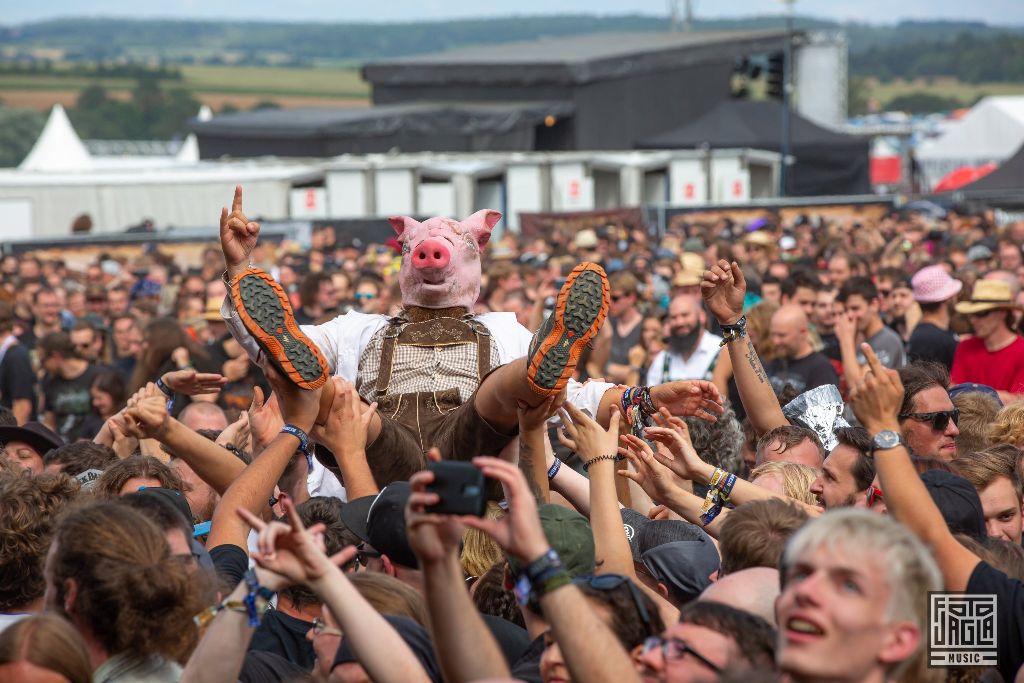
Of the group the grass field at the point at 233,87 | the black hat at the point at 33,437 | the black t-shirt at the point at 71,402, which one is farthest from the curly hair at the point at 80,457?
the grass field at the point at 233,87

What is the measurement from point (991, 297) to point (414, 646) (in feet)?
16.8

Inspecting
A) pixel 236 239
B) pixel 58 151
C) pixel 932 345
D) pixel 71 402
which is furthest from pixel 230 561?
pixel 58 151

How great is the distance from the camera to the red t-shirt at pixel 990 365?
723 cm

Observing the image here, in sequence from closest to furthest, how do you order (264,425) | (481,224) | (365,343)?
(264,425)
(365,343)
(481,224)

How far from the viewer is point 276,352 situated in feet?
14.6

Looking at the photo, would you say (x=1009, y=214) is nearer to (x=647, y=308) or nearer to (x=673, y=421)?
(x=647, y=308)

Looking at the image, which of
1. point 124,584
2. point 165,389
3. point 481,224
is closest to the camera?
point 124,584

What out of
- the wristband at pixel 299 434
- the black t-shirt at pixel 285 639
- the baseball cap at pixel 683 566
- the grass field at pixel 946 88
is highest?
the grass field at pixel 946 88

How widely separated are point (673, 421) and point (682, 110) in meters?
42.9

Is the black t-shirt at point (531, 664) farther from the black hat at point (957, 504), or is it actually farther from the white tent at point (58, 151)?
the white tent at point (58, 151)

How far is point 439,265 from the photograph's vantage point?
5.68m

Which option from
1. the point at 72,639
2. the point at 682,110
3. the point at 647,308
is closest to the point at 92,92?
the point at 682,110

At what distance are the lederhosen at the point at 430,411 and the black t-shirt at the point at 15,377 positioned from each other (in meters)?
3.93

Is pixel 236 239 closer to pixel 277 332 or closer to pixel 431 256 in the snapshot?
pixel 277 332
